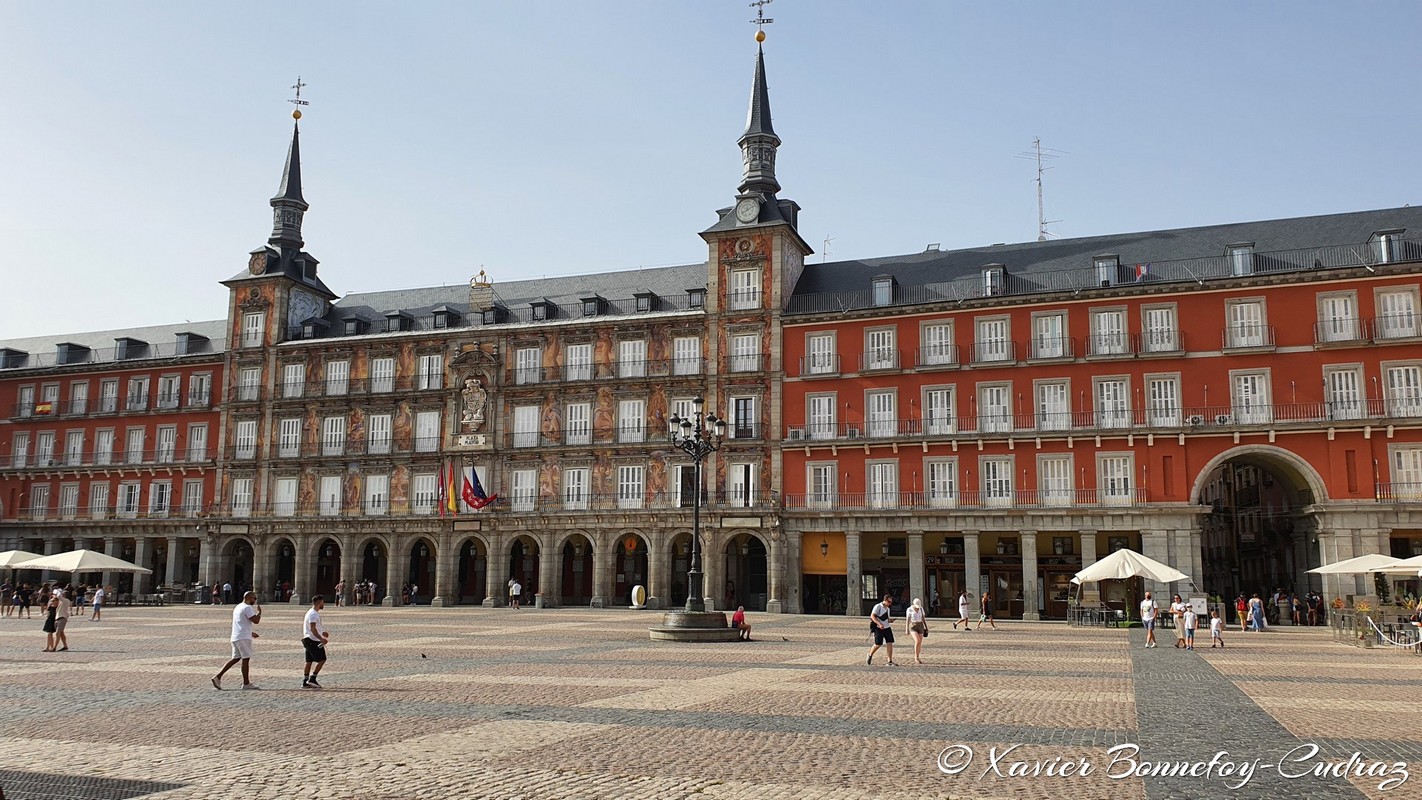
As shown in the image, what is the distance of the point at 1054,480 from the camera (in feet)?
146

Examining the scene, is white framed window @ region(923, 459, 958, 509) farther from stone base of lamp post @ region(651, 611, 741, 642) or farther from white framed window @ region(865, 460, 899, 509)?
stone base of lamp post @ region(651, 611, 741, 642)

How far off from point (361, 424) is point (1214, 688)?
46791mm

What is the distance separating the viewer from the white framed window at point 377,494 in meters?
55.5

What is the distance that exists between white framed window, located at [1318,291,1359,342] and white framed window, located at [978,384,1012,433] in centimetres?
1185

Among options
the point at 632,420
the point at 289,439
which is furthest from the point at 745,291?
the point at 289,439

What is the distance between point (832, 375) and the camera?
160 ft

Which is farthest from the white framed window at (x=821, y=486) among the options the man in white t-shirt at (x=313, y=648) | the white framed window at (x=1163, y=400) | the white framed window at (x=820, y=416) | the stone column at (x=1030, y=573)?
the man in white t-shirt at (x=313, y=648)

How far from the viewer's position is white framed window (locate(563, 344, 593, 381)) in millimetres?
53250

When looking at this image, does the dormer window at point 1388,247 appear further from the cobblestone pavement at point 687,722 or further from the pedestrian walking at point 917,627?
the pedestrian walking at point 917,627

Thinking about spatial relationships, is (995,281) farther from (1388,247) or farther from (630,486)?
(630,486)

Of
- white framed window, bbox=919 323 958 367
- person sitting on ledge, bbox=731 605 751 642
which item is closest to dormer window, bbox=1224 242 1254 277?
white framed window, bbox=919 323 958 367

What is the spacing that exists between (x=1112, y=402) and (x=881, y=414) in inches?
374

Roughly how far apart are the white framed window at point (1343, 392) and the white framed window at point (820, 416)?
19317mm

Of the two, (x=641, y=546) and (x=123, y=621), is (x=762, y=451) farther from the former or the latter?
(x=123, y=621)
